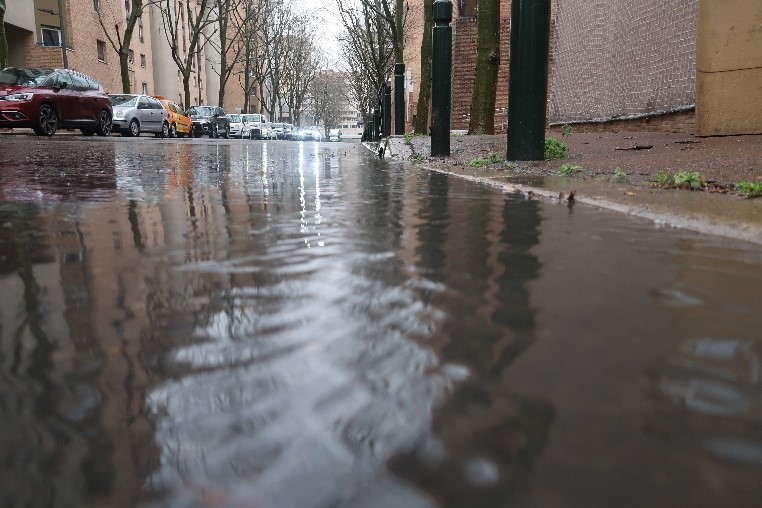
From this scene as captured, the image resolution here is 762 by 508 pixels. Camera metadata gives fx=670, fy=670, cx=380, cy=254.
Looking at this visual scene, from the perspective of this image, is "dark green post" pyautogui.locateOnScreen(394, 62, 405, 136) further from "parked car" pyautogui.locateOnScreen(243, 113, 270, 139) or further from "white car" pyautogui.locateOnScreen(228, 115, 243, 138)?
"white car" pyautogui.locateOnScreen(228, 115, 243, 138)

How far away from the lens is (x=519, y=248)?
6.15ft

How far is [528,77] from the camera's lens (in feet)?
19.2

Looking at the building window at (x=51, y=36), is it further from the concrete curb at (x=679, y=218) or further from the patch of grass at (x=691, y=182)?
the patch of grass at (x=691, y=182)

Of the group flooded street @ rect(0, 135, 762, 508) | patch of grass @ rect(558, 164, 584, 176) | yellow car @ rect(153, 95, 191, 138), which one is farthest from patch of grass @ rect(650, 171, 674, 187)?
yellow car @ rect(153, 95, 191, 138)

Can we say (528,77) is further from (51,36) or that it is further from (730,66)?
(51,36)

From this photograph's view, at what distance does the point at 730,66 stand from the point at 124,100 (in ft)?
72.7

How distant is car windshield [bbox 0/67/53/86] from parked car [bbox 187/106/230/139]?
16621 mm

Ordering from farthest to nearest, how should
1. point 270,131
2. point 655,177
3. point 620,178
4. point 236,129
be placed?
point 270,131 < point 236,129 < point 620,178 < point 655,177

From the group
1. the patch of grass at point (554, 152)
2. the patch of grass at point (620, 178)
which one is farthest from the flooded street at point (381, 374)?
the patch of grass at point (554, 152)

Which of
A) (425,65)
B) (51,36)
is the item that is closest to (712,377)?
(425,65)

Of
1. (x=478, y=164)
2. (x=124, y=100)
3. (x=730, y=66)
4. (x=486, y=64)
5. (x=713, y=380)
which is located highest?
(x=124, y=100)

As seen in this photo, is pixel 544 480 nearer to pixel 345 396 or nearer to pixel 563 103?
pixel 345 396

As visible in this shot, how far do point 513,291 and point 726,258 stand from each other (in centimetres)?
74

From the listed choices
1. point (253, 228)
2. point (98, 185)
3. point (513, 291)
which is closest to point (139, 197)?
point (98, 185)
